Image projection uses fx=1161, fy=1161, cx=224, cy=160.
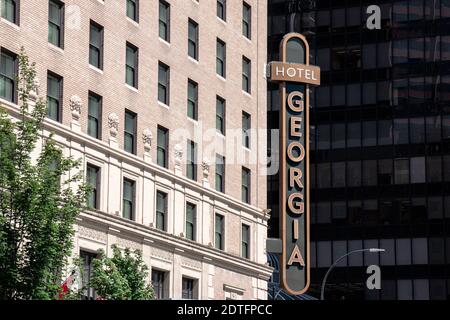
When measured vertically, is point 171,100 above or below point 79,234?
above

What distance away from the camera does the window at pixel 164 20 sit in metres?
56.8

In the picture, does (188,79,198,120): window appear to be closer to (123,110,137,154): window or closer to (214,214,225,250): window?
(123,110,137,154): window

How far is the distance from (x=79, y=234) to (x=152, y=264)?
271 inches

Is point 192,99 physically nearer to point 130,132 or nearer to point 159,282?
point 130,132

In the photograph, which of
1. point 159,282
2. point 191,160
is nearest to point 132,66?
point 191,160

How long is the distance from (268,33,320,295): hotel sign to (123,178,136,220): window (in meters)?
12.5

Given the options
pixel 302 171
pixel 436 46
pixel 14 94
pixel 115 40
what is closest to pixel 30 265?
pixel 14 94

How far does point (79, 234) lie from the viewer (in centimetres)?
4784

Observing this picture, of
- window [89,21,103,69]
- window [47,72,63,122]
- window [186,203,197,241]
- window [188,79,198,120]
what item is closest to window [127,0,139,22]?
window [89,21,103,69]

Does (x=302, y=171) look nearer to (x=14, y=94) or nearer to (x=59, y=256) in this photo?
(x=14, y=94)

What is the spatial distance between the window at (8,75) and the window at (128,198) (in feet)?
31.4

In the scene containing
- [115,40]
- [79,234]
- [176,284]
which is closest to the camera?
[79,234]

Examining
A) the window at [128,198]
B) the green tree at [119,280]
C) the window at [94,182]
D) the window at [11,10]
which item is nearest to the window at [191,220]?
the window at [128,198]

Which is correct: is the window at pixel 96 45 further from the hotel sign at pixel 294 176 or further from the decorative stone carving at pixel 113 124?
the hotel sign at pixel 294 176
